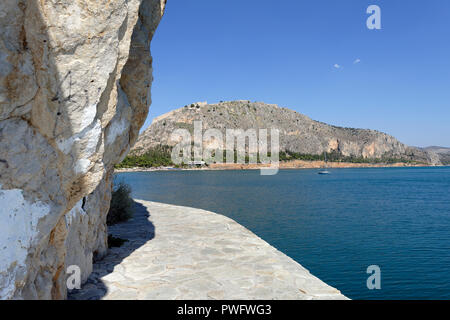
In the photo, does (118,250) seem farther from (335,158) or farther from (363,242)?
(335,158)

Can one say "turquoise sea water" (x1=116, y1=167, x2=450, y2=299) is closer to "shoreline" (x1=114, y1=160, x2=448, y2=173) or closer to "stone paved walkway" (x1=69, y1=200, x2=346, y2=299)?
"stone paved walkway" (x1=69, y1=200, x2=346, y2=299)

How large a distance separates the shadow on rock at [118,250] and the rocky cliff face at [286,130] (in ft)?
353

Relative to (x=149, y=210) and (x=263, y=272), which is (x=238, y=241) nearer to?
(x=263, y=272)

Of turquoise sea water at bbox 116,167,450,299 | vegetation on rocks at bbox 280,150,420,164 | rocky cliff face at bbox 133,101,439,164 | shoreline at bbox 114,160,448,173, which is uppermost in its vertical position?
rocky cliff face at bbox 133,101,439,164

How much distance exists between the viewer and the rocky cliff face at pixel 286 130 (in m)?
128

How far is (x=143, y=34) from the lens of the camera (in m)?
6.49

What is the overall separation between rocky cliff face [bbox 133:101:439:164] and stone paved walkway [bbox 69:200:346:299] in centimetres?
11034

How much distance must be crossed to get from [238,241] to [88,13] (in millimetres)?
6416

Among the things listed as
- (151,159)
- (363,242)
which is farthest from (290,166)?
(363,242)

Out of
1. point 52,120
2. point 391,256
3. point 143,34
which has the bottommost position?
point 391,256

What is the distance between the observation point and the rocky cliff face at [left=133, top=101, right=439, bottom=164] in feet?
419

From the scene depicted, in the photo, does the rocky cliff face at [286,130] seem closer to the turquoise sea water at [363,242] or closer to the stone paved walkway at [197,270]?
the turquoise sea water at [363,242]

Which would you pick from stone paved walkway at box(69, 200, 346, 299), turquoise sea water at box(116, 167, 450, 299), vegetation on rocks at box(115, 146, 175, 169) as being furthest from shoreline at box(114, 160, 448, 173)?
stone paved walkway at box(69, 200, 346, 299)
